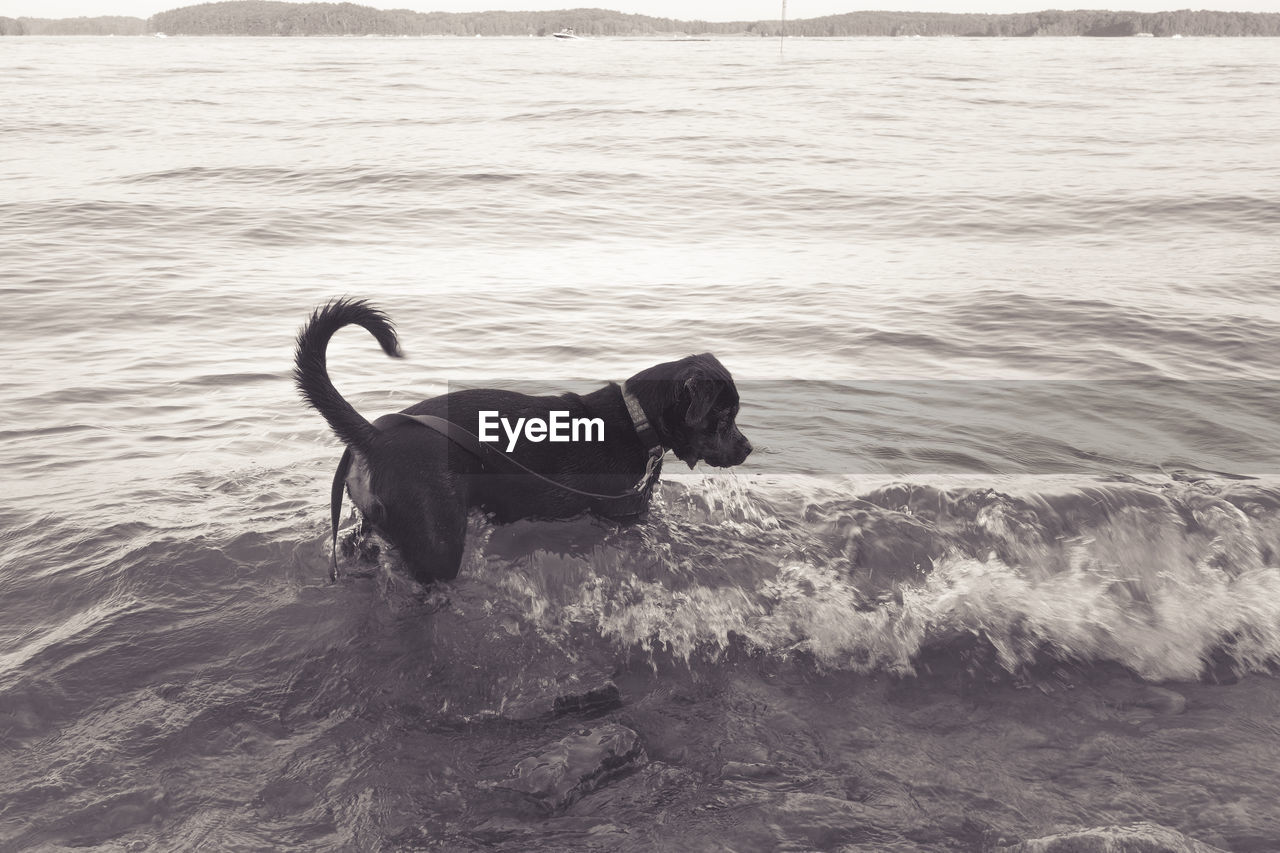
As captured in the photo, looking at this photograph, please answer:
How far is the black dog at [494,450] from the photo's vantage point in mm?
4332

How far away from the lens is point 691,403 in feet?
16.2

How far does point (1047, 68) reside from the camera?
55.2 metres

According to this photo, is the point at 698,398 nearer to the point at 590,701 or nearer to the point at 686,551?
the point at 686,551

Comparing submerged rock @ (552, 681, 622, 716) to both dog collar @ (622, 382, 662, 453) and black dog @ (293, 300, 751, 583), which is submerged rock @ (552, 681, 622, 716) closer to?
black dog @ (293, 300, 751, 583)

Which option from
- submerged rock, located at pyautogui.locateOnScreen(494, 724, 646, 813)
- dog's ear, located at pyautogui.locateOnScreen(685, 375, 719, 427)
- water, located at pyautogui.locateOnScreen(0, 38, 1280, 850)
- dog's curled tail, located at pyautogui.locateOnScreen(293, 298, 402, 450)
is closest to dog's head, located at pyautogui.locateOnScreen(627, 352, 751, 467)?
dog's ear, located at pyautogui.locateOnScreen(685, 375, 719, 427)

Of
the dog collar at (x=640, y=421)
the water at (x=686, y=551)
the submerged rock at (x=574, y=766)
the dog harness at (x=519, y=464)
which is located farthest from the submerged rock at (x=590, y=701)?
the dog collar at (x=640, y=421)

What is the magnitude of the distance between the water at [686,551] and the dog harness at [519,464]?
0.73 feet

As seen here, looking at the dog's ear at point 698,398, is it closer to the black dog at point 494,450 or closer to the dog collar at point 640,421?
the black dog at point 494,450

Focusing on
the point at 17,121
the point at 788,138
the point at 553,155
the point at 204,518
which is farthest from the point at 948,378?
the point at 17,121

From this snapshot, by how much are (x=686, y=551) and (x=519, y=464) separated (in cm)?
112

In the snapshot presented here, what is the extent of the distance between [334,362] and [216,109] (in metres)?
26.1

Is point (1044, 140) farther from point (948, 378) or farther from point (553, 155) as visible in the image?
point (948, 378)

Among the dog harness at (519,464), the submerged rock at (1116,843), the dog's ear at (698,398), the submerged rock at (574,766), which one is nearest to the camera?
the submerged rock at (1116,843)

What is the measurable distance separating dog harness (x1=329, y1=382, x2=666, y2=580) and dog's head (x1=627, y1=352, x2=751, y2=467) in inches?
2.6
